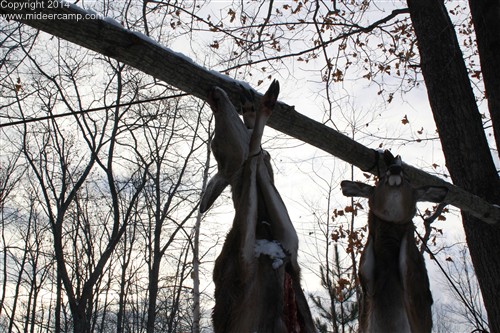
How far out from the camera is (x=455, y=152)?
3.73 metres

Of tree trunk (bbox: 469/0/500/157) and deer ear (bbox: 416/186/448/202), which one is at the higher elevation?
tree trunk (bbox: 469/0/500/157)

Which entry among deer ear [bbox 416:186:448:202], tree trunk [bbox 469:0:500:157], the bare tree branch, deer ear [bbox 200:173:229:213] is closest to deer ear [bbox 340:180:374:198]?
deer ear [bbox 416:186:448:202]

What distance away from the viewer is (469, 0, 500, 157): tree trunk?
3773 millimetres

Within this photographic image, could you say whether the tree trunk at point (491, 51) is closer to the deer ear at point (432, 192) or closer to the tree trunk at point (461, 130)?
the tree trunk at point (461, 130)

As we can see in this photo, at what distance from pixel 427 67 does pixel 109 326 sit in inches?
1549

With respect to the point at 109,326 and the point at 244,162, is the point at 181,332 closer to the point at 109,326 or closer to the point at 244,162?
the point at 109,326

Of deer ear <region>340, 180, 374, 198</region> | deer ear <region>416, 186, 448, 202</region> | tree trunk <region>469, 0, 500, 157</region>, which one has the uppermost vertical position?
tree trunk <region>469, 0, 500, 157</region>

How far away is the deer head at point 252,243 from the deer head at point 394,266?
49 centimetres

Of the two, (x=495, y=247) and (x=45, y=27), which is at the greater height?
(x=45, y=27)

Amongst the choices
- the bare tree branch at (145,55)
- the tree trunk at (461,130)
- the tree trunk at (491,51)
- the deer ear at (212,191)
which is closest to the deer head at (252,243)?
the deer ear at (212,191)

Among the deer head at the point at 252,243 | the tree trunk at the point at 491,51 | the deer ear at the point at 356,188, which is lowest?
the deer head at the point at 252,243

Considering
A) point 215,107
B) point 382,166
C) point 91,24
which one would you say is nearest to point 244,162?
point 215,107

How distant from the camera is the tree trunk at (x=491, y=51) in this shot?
12.4 feet

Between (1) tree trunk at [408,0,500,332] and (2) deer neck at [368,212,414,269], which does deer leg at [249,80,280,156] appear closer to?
(2) deer neck at [368,212,414,269]
